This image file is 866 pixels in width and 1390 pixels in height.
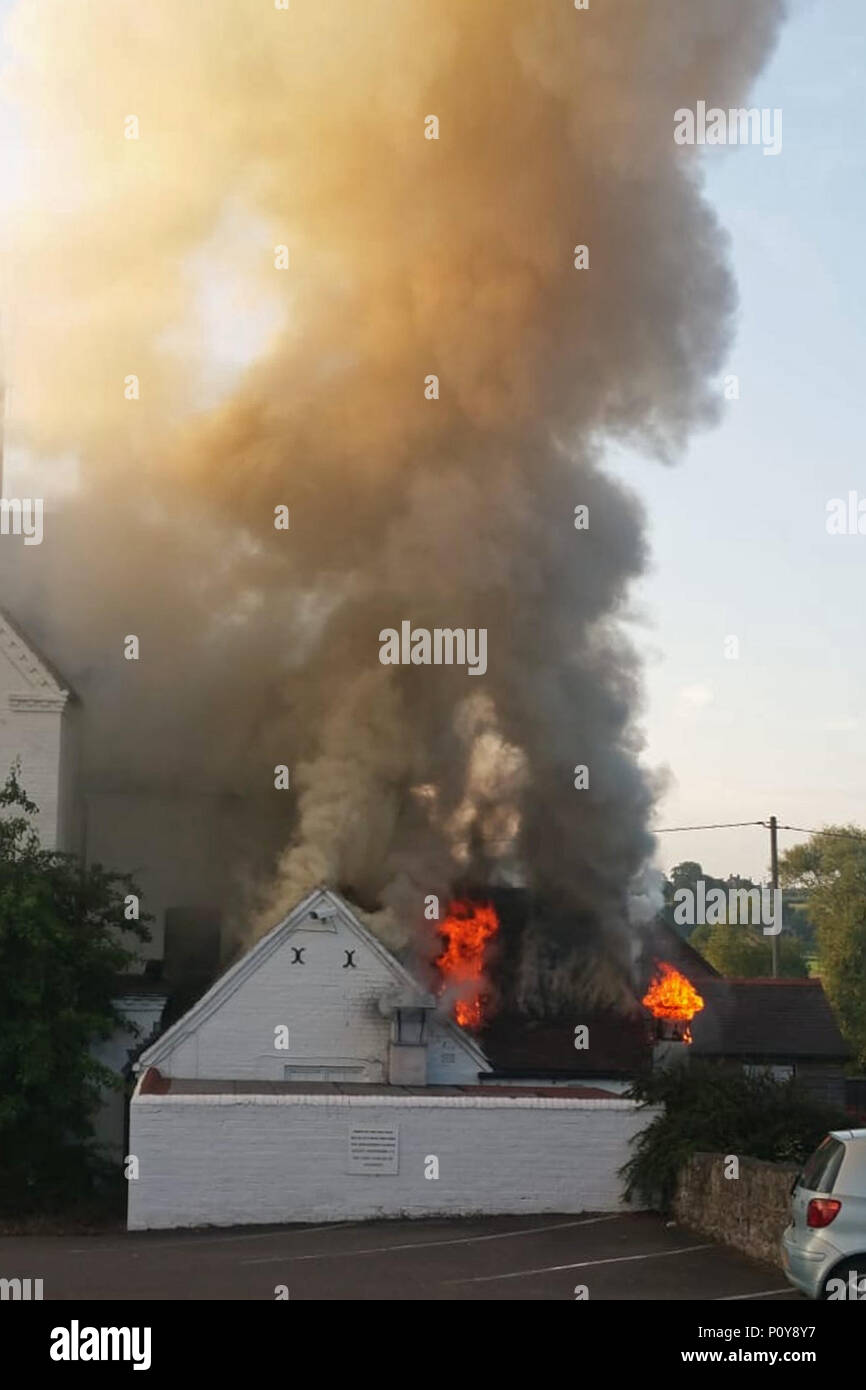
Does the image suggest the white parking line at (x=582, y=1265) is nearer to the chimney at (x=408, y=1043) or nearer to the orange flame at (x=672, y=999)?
the chimney at (x=408, y=1043)

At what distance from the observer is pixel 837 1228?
14.1 m

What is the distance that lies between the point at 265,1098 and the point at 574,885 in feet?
38.5

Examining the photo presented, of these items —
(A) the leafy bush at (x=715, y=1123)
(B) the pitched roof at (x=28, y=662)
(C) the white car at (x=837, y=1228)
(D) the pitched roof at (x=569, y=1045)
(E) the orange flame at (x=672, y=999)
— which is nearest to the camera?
(C) the white car at (x=837, y=1228)

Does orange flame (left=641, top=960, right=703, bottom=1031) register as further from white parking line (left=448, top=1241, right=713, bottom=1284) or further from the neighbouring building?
the neighbouring building

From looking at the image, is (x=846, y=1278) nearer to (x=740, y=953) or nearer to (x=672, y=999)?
(x=672, y=999)

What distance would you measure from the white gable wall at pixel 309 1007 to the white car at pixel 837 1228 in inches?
613

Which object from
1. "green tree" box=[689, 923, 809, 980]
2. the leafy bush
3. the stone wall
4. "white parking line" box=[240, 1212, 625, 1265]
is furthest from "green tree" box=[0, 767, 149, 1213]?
"green tree" box=[689, 923, 809, 980]

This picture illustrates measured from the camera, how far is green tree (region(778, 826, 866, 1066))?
63812mm

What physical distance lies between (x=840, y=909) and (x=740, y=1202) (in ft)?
166

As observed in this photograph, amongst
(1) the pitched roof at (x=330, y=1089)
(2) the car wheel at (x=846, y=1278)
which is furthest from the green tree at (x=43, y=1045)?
(2) the car wheel at (x=846, y=1278)

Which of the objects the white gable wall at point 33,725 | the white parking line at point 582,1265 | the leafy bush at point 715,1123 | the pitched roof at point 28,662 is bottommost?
the white parking line at point 582,1265

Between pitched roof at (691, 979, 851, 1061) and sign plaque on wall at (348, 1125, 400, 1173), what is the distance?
14.3m

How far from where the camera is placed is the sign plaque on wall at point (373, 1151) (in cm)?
2394
